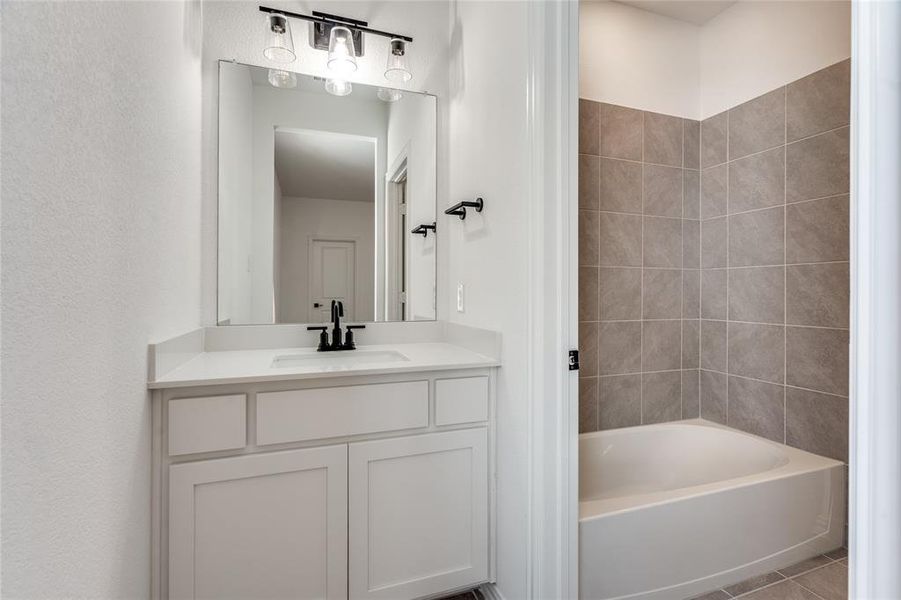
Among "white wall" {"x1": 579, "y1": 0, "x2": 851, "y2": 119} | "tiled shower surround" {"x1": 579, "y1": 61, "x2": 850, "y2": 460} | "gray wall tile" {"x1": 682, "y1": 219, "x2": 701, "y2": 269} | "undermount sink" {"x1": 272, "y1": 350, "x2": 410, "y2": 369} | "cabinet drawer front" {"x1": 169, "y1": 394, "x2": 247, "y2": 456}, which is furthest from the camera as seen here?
"gray wall tile" {"x1": 682, "y1": 219, "x2": 701, "y2": 269}

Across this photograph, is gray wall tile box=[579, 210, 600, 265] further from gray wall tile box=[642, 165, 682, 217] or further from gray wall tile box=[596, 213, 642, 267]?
gray wall tile box=[642, 165, 682, 217]

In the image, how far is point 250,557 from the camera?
125cm

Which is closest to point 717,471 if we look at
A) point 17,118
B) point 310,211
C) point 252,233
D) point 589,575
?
point 589,575

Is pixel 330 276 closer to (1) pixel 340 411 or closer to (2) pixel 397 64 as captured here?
(1) pixel 340 411

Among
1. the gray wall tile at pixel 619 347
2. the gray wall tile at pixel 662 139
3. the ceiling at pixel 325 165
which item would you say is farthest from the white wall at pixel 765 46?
the ceiling at pixel 325 165

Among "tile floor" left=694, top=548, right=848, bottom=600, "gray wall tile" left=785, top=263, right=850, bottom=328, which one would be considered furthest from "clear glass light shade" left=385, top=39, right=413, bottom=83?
"tile floor" left=694, top=548, right=848, bottom=600

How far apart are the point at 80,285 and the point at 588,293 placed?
198cm

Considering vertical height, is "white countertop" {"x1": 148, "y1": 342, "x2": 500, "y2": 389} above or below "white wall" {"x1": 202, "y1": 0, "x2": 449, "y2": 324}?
below

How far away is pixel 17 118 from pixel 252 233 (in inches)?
51.3

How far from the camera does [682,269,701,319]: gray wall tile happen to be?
238 centimetres

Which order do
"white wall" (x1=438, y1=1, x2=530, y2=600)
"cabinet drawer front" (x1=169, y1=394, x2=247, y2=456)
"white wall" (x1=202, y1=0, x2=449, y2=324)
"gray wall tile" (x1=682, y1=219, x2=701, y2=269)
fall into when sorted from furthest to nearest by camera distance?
"gray wall tile" (x1=682, y1=219, x2=701, y2=269), "white wall" (x1=202, y1=0, x2=449, y2=324), "white wall" (x1=438, y1=1, x2=530, y2=600), "cabinet drawer front" (x1=169, y1=394, x2=247, y2=456)

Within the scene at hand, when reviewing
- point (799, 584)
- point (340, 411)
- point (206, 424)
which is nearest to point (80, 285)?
point (206, 424)

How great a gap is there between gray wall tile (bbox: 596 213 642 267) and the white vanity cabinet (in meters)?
1.12

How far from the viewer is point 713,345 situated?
2340 millimetres
